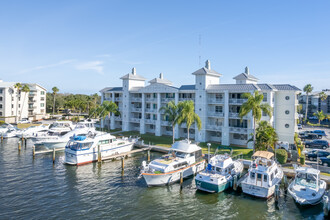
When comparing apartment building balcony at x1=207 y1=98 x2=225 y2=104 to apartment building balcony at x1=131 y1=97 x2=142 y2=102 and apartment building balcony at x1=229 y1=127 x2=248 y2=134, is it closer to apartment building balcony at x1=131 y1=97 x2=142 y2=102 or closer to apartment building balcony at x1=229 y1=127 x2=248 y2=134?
apartment building balcony at x1=229 y1=127 x2=248 y2=134

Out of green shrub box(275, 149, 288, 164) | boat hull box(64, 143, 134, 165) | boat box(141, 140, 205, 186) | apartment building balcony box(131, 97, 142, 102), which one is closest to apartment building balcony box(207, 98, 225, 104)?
boat box(141, 140, 205, 186)

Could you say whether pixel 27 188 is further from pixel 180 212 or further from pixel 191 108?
pixel 191 108

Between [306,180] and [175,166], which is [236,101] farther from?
[306,180]

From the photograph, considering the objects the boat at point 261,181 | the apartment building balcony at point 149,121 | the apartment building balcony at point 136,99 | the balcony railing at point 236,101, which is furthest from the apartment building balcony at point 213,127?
the apartment building balcony at point 136,99

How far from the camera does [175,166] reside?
32094 mm

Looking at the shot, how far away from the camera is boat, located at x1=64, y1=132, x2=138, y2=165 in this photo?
39.1 metres

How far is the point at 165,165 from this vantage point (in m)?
31.4

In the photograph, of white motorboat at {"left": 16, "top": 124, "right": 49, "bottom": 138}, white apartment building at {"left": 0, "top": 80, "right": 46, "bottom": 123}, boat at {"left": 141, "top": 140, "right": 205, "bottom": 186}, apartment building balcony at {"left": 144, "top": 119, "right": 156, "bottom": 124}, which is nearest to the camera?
boat at {"left": 141, "top": 140, "right": 205, "bottom": 186}

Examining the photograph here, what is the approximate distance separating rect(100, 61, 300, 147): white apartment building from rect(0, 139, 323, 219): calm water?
66.3 feet

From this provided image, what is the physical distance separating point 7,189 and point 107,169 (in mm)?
13040

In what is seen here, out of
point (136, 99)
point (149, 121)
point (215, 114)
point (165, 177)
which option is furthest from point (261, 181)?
point (136, 99)

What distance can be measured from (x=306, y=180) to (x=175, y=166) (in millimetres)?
14927

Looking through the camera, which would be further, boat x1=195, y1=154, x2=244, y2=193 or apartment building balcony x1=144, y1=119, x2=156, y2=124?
apartment building balcony x1=144, y1=119, x2=156, y2=124

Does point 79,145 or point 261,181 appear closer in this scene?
point 261,181
